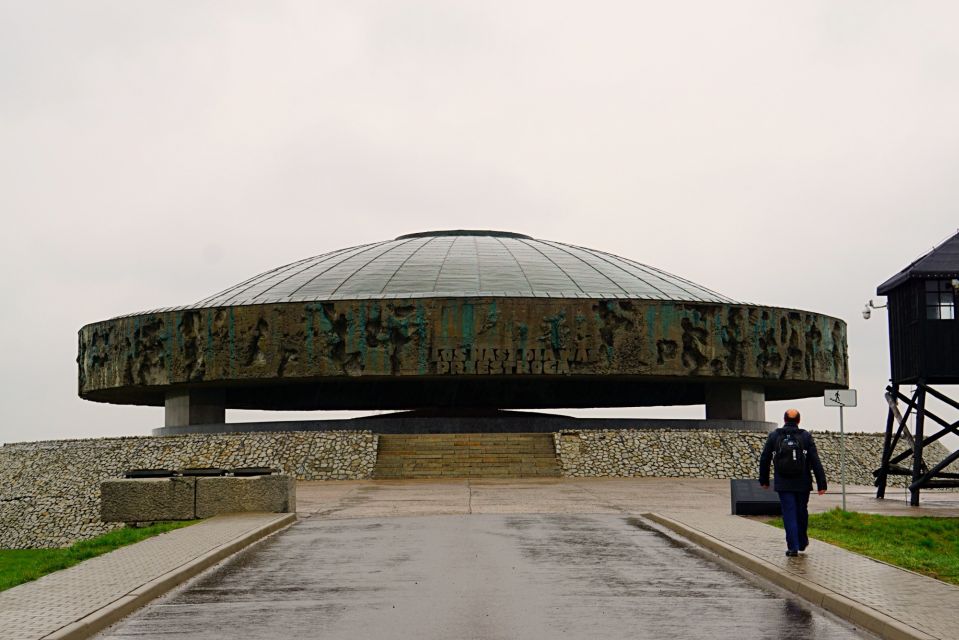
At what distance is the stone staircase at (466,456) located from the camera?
1227 inches

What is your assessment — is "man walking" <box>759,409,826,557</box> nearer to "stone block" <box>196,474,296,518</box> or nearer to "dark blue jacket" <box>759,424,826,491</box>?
"dark blue jacket" <box>759,424,826,491</box>

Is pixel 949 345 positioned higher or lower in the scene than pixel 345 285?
lower

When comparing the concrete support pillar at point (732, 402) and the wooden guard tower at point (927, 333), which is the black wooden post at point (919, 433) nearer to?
the wooden guard tower at point (927, 333)

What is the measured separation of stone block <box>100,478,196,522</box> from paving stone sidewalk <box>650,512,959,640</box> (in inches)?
308

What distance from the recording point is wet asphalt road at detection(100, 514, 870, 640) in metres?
8.42

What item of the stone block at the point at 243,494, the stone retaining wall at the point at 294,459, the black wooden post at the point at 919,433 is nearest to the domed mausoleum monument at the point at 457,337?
the stone retaining wall at the point at 294,459

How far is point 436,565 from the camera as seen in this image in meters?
12.0

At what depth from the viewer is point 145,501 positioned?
59.2 feet

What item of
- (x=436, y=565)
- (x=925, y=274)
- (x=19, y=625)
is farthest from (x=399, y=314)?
(x=19, y=625)

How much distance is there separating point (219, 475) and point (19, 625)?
33.1ft

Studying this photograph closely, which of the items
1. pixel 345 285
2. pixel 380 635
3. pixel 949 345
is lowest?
pixel 380 635

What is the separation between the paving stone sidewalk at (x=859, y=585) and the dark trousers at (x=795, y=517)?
0.51 ft

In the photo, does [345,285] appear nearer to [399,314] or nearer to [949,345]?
[399,314]

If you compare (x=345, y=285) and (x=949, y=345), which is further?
(x=345, y=285)
